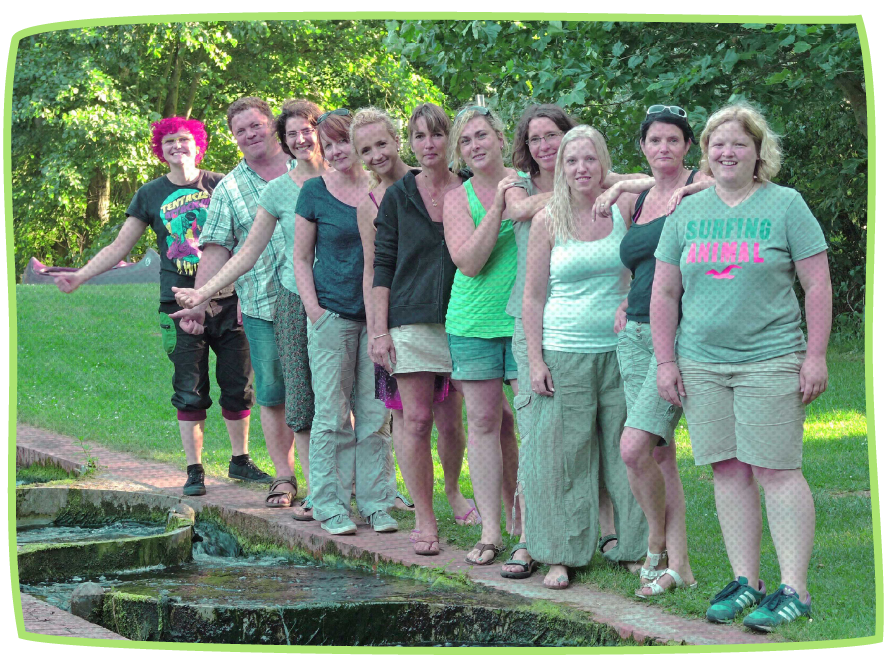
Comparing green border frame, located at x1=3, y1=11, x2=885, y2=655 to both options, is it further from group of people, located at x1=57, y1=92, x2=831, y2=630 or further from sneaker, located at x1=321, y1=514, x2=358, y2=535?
sneaker, located at x1=321, y1=514, x2=358, y2=535

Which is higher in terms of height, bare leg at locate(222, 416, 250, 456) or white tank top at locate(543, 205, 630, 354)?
A: white tank top at locate(543, 205, 630, 354)

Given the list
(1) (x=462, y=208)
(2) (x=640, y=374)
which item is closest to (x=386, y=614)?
(2) (x=640, y=374)

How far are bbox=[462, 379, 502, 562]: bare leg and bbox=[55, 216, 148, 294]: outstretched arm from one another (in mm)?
1484

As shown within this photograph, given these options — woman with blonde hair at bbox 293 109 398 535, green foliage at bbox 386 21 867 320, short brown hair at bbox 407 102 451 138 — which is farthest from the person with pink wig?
green foliage at bbox 386 21 867 320

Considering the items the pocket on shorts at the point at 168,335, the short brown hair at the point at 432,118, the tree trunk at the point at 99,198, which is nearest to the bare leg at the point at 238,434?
the pocket on shorts at the point at 168,335

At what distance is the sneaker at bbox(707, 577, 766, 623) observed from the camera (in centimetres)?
385

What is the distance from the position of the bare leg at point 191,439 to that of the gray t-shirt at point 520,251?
2.21 m

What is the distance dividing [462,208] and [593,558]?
137 centimetres

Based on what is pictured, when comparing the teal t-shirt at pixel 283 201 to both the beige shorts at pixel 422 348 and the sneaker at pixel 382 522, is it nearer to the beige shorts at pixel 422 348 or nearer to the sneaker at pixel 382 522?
the beige shorts at pixel 422 348

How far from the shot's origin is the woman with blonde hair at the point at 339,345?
507 cm

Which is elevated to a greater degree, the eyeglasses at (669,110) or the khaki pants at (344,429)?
the eyeglasses at (669,110)

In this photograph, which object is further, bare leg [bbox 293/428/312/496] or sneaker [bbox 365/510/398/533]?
bare leg [bbox 293/428/312/496]

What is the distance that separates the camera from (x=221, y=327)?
19.9 feet
